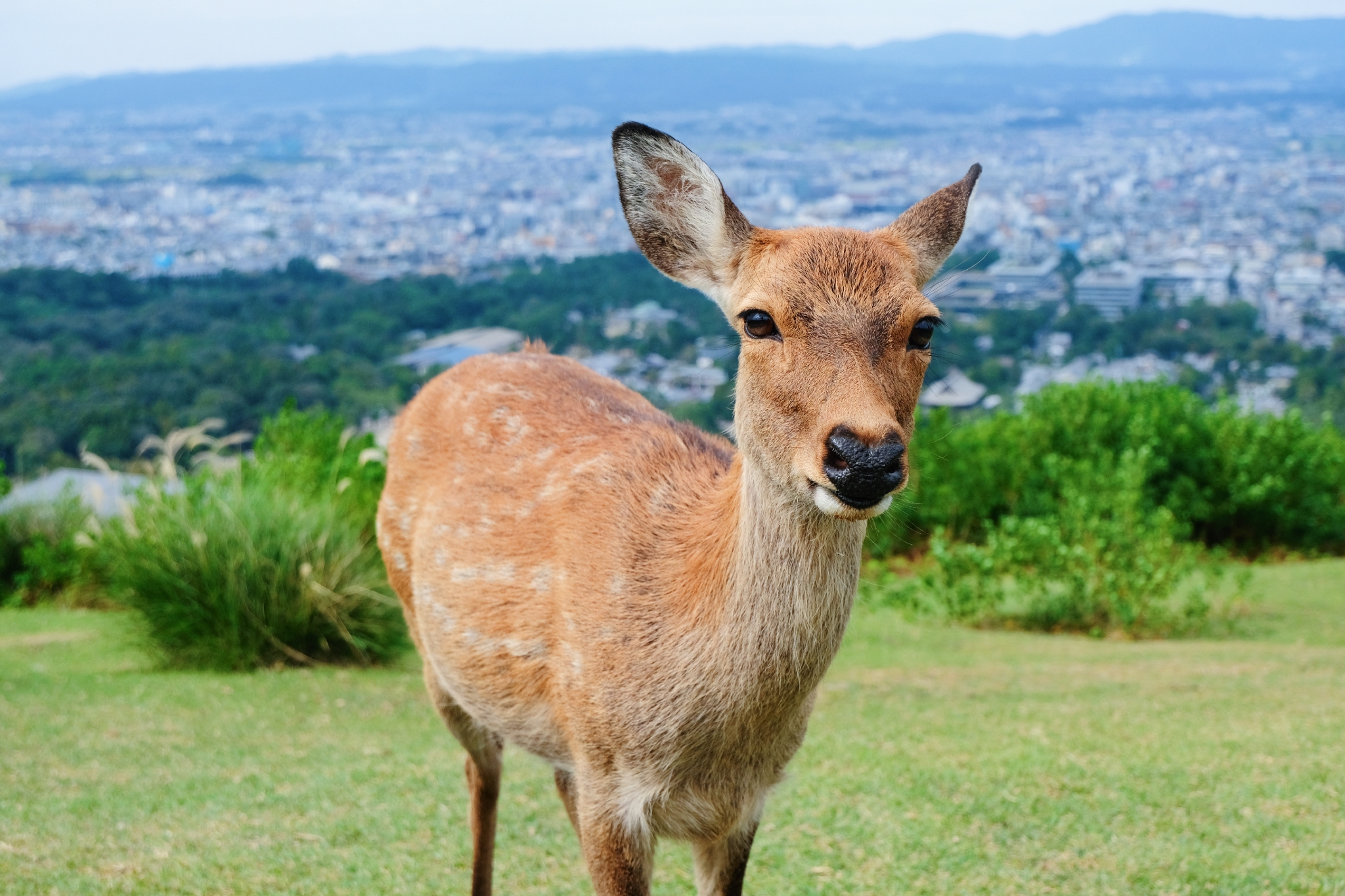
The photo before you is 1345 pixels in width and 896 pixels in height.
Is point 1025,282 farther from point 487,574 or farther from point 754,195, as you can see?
point 487,574

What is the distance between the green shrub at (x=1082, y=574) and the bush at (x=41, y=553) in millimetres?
7448

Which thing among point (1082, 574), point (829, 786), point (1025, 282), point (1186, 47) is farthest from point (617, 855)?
point (1186, 47)

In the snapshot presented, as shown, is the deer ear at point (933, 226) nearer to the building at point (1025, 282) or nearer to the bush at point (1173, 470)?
the bush at point (1173, 470)

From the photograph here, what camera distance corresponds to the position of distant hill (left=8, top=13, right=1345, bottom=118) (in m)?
83.1

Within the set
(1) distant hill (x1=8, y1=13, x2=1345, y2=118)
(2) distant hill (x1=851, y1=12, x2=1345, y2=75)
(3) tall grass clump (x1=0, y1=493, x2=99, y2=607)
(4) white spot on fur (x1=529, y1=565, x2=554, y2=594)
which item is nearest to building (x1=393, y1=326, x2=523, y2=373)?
(3) tall grass clump (x1=0, y1=493, x2=99, y2=607)

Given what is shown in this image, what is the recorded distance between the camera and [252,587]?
810cm

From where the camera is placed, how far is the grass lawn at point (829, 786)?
4395 mm

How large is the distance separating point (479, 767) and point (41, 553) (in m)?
8.49

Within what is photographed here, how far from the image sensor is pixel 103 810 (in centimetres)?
501

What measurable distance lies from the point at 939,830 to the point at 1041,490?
27.2 ft

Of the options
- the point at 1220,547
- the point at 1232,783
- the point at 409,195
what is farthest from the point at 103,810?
the point at 409,195

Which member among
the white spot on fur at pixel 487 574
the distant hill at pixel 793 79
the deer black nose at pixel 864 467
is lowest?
the white spot on fur at pixel 487 574

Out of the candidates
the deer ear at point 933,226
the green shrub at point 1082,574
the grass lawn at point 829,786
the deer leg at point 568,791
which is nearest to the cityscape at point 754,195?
the grass lawn at point 829,786

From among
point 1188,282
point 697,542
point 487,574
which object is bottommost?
point 1188,282
